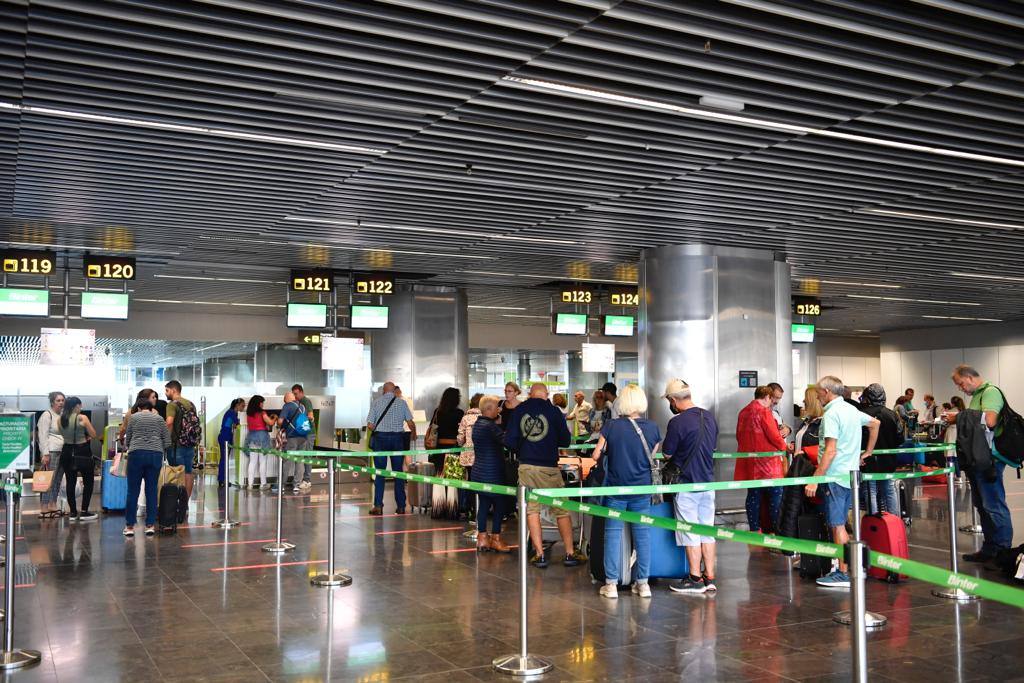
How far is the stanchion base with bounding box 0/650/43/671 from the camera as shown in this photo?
5645 millimetres

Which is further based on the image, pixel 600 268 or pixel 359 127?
pixel 600 268

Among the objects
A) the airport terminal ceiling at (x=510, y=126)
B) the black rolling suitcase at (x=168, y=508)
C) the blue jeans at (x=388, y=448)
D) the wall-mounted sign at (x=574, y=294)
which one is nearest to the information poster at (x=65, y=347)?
the airport terminal ceiling at (x=510, y=126)

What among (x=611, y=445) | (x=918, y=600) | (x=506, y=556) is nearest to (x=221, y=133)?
(x=611, y=445)

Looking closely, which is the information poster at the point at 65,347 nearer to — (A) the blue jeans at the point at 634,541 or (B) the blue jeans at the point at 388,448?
(B) the blue jeans at the point at 388,448

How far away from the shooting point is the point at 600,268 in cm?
1638

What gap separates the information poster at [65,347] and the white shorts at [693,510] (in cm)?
1155

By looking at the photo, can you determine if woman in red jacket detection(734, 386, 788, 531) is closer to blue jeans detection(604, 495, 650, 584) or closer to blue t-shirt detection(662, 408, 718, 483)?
blue t-shirt detection(662, 408, 718, 483)

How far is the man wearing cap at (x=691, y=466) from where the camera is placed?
25.5 ft

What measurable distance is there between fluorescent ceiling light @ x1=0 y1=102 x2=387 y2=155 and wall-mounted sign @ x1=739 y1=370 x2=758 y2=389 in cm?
685

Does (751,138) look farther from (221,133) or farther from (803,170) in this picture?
(221,133)

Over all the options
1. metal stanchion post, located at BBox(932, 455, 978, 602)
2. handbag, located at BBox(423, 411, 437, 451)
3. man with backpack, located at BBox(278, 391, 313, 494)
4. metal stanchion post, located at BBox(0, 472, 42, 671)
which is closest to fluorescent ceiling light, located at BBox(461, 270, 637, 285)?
man with backpack, located at BBox(278, 391, 313, 494)

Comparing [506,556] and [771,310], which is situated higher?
[771,310]

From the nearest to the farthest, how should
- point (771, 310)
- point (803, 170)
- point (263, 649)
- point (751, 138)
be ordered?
point (263, 649), point (751, 138), point (803, 170), point (771, 310)

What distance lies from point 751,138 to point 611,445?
111 inches
